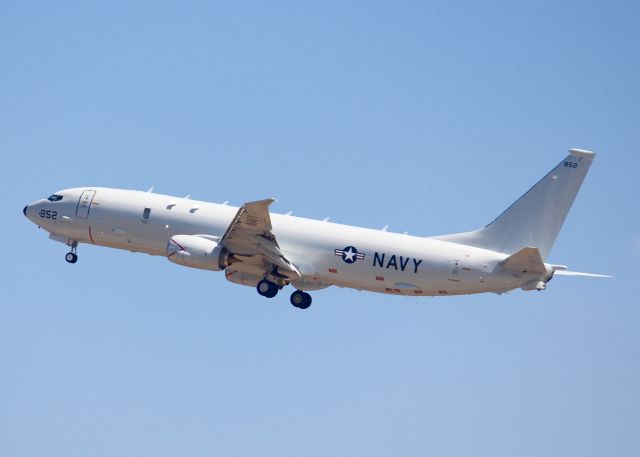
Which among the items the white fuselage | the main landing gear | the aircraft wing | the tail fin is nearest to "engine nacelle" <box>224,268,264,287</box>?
the white fuselage

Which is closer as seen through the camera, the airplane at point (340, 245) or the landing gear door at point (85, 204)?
the airplane at point (340, 245)

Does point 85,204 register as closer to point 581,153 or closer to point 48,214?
point 48,214

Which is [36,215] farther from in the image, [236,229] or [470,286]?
[470,286]

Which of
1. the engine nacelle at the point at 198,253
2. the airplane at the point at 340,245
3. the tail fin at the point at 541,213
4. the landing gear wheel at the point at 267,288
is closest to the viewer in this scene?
the airplane at the point at 340,245

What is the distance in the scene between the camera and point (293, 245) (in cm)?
5816

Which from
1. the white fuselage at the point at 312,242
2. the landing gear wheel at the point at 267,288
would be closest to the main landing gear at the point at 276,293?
the landing gear wheel at the point at 267,288

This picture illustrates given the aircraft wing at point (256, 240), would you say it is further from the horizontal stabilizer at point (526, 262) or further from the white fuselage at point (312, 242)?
the horizontal stabilizer at point (526, 262)

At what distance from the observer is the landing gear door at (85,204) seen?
6269cm

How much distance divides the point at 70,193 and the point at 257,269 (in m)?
12.5

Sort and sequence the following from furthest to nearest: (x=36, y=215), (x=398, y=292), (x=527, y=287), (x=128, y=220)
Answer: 1. (x=36, y=215)
2. (x=128, y=220)
3. (x=398, y=292)
4. (x=527, y=287)

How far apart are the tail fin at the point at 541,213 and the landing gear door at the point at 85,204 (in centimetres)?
2053

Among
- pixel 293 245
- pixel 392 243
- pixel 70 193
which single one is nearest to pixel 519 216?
pixel 392 243

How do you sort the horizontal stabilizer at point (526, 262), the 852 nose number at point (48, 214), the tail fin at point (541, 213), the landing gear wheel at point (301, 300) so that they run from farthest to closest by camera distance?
the 852 nose number at point (48, 214) < the landing gear wheel at point (301, 300) < the tail fin at point (541, 213) < the horizontal stabilizer at point (526, 262)

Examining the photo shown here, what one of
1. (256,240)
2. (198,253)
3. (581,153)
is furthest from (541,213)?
(198,253)
